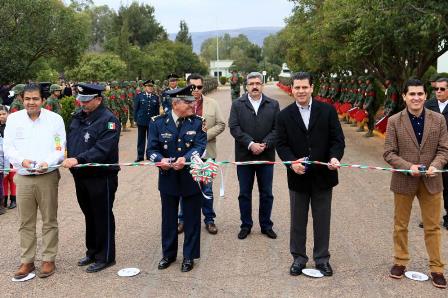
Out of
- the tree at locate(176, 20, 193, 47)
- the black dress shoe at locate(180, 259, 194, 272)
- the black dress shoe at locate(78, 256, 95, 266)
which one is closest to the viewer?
the black dress shoe at locate(180, 259, 194, 272)

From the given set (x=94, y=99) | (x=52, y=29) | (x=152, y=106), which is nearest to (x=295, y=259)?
(x=94, y=99)

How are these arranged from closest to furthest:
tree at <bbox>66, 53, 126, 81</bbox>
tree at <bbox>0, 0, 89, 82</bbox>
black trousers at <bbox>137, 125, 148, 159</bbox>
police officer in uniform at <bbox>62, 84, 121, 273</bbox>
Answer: police officer in uniform at <bbox>62, 84, 121, 273</bbox> → black trousers at <bbox>137, 125, 148, 159</bbox> → tree at <bbox>0, 0, 89, 82</bbox> → tree at <bbox>66, 53, 126, 81</bbox>

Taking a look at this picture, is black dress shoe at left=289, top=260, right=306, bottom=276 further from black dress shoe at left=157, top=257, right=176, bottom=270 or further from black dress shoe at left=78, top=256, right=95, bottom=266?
black dress shoe at left=78, top=256, right=95, bottom=266

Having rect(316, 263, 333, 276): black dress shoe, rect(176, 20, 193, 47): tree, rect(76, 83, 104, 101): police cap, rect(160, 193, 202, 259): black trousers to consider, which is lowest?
rect(316, 263, 333, 276): black dress shoe

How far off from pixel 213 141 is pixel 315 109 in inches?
73.3

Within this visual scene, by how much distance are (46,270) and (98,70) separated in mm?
33869

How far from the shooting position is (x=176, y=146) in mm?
5211

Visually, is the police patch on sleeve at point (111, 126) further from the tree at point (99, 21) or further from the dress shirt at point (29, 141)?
the tree at point (99, 21)

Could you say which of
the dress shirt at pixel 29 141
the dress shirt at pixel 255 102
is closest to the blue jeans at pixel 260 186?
the dress shirt at pixel 255 102

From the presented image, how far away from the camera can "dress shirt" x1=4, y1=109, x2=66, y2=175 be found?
5039 millimetres

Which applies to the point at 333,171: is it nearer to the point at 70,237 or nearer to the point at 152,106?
the point at 70,237

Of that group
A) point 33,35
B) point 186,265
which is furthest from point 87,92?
point 33,35

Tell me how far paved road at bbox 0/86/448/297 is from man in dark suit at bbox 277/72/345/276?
300 mm

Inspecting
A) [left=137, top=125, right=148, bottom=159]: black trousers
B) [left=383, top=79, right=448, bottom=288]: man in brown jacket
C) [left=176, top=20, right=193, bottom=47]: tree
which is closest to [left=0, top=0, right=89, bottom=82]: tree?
[left=137, top=125, right=148, bottom=159]: black trousers
